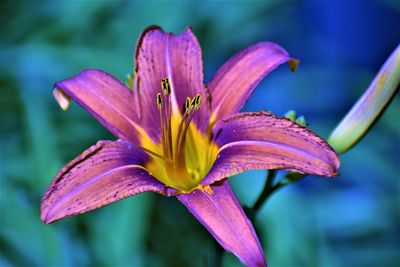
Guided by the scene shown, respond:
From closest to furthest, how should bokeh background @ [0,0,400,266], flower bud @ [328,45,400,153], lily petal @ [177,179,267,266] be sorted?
lily petal @ [177,179,267,266], flower bud @ [328,45,400,153], bokeh background @ [0,0,400,266]

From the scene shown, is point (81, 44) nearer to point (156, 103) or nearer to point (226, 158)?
point (156, 103)

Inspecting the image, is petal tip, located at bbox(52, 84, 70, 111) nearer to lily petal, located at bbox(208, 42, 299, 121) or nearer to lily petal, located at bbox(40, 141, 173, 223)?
lily petal, located at bbox(40, 141, 173, 223)

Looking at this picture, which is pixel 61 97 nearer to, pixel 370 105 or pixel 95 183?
pixel 95 183

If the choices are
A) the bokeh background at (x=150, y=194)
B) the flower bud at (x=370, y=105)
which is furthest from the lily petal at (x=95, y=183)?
the bokeh background at (x=150, y=194)

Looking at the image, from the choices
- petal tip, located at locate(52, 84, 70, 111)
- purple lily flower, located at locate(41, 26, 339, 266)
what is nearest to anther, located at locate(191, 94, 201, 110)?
purple lily flower, located at locate(41, 26, 339, 266)

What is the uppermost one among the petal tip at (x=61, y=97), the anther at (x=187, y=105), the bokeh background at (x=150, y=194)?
the petal tip at (x=61, y=97)

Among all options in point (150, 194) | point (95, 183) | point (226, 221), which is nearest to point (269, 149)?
point (226, 221)

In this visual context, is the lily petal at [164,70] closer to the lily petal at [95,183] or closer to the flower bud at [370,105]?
the lily petal at [95,183]
